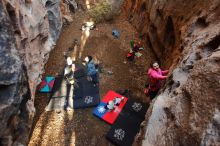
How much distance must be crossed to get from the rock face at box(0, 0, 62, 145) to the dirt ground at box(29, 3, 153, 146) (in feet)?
2.38

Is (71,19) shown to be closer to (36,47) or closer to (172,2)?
(36,47)

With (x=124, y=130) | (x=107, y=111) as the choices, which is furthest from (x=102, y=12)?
(x=124, y=130)

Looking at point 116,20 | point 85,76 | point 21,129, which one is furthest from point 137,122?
point 116,20

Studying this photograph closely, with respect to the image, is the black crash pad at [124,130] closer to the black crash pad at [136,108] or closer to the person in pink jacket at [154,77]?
the black crash pad at [136,108]

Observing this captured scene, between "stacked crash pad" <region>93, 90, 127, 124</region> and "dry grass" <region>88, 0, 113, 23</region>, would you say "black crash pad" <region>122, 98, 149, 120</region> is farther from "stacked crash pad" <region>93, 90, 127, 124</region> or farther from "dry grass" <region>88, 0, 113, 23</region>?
"dry grass" <region>88, 0, 113, 23</region>

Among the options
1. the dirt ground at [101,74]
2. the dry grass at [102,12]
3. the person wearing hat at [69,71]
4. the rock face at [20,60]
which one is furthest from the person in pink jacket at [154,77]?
the dry grass at [102,12]

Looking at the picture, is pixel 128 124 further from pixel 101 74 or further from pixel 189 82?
pixel 189 82

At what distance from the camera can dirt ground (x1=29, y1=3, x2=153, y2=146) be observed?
6094mm

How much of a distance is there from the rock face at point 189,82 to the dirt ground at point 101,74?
1130 millimetres

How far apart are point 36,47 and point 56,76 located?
130cm

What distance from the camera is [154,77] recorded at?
5.89 meters

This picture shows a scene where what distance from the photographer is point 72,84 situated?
7125mm

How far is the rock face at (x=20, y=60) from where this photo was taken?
13.9 feet

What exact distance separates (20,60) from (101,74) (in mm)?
3172
